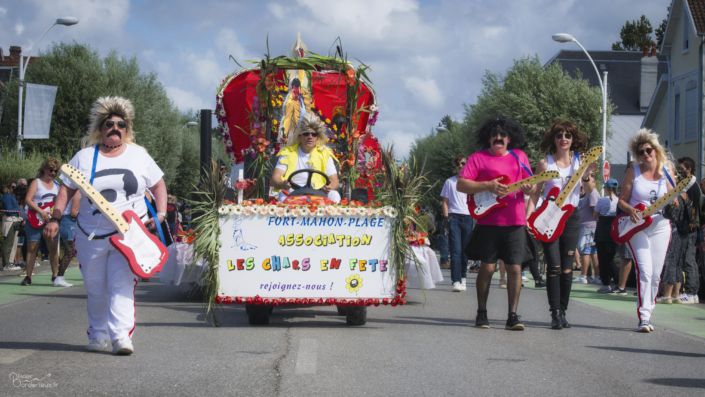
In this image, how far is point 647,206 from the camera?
7203mm

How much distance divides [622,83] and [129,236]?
50091 mm

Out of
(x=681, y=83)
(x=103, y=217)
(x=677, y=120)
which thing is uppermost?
(x=681, y=83)

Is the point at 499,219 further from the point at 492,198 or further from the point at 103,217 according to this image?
the point at 103,217

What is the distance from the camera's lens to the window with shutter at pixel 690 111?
95.1 feet

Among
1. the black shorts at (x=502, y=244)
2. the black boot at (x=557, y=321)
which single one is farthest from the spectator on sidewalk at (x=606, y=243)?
the black shorts at (x=502, y=244)

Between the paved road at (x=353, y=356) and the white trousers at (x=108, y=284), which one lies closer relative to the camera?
the paved road at (x=353, y=356)

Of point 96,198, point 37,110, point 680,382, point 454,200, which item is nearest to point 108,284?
point 96,198

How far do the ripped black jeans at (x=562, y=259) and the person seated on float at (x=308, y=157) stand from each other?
238 centimetres

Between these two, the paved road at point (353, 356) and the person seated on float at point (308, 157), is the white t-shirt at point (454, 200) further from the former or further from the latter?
the person seated on float at point (308, 157)

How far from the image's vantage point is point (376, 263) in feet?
21.8

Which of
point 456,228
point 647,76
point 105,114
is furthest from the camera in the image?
point 647,76

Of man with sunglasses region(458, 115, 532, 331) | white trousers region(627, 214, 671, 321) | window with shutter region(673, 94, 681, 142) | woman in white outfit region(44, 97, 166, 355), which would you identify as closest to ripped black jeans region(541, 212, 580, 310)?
man with sunglasses region(458, 115, 532, 331)

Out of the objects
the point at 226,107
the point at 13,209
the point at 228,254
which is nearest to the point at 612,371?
the point at 228,254

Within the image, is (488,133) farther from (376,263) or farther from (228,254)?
(228,254)
